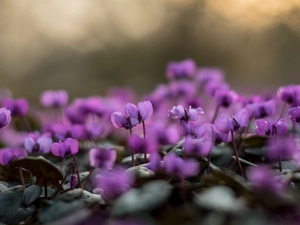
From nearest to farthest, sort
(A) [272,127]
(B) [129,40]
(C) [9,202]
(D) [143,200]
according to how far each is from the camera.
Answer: (D) [143,200] < (C) [9,202] < (A) [272,127] < (B) [129,40]

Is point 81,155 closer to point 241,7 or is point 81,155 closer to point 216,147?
point 216,147

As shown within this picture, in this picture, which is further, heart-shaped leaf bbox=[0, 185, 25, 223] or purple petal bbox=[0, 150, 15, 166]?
purple petal bbox=[0, 150, 15, 166]

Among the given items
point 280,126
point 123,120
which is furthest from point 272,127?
point 123,120

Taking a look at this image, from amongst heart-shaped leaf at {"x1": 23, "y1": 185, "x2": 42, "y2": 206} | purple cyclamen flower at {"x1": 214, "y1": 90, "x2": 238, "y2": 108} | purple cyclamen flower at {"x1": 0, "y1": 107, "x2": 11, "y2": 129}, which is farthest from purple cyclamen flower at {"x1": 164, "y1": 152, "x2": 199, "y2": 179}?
purple cyclamen flower at {"x1": 214, "y1": 90, "x2": 238, "y2": 108}

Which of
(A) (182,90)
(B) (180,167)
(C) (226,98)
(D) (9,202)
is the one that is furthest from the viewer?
(A) (182,90)

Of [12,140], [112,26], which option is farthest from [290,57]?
[12,140]

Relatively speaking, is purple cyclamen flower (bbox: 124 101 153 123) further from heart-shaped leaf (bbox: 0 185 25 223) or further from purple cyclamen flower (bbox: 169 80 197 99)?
purple cyclamen flower (bbox: 169 80 197 99)

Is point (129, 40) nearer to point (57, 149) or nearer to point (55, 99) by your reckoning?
point (55, 99)
